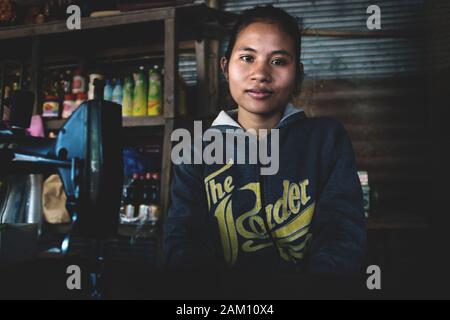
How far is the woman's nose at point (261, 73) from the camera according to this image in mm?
1257

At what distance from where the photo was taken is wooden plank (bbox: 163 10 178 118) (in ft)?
6.92

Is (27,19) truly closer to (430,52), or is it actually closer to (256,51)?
(256,51)

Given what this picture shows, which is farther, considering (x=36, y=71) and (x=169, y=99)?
(x=36, y=71)

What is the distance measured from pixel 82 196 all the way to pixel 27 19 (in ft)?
6.79

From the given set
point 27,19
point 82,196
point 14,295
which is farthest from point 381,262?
point 27,19

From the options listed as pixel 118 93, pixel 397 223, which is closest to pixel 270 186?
pixel 397 223

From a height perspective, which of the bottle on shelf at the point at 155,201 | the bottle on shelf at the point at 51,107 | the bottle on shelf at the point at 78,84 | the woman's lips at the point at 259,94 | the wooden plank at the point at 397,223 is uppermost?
the bottle on shelf at the point at 78,84

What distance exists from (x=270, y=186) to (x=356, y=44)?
1652 mm

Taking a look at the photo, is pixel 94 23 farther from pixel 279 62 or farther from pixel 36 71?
pixel 279 62

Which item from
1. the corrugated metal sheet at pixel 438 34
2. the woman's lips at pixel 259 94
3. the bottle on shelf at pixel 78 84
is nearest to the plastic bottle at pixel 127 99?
the bottle on shelf at pixel 78 84

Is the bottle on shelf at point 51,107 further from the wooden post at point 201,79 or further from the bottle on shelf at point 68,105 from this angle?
the wooden post at point 201,79

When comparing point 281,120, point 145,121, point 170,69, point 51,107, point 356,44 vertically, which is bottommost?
point 281,120

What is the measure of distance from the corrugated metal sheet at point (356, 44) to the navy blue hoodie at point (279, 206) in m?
1.33

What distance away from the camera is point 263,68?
4.17 feet
